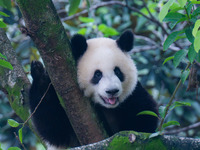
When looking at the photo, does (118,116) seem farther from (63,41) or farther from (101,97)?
(63,41)

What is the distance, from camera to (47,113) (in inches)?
138

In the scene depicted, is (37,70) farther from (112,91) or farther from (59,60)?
(112,91)

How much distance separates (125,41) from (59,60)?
1333 millimetres

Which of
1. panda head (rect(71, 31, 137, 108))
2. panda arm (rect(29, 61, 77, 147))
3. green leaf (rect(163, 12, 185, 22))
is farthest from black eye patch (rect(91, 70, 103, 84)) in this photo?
green leaf (rect(163, 12, 185, 22))

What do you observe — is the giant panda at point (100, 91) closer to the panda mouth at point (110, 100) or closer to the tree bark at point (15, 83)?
the panda mouth at point (110, 100)

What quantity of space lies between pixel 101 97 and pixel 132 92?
56 centimetres

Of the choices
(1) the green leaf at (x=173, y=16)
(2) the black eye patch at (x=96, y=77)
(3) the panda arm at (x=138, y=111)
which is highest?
(1) the green leaf at (x=173, y=16)

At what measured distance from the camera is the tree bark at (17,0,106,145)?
8.71 ft

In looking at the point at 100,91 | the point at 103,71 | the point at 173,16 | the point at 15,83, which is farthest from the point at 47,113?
the point at 173,16

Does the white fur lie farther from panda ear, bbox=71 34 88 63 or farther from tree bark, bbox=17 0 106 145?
tree bark, bbox=17 0 106 145

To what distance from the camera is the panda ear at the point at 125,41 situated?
153 inches

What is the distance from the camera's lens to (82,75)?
3.43 metres

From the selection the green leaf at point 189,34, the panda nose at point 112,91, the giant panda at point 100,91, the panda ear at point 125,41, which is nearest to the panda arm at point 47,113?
the giant panda at point 100,91

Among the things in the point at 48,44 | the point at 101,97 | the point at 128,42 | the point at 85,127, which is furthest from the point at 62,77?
the point at 128,42
